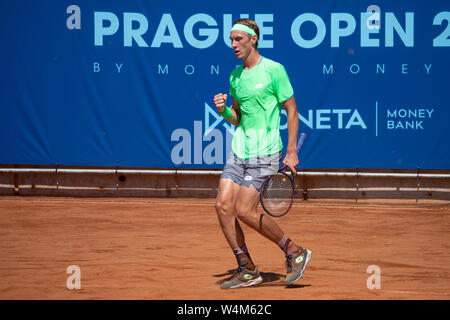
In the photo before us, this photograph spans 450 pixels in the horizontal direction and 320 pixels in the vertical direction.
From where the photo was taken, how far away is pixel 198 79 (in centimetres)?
1058

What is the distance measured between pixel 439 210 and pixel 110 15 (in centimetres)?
578

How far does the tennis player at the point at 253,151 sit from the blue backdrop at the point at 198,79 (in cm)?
536

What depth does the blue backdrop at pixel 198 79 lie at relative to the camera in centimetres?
1036

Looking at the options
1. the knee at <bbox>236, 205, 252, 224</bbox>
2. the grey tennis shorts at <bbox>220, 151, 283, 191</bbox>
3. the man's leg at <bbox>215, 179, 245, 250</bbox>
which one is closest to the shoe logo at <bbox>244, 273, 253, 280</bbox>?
the man's leg at <bbox>215, 179, 245, 250</bbox>

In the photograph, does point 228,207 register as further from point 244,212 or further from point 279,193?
point 279,193

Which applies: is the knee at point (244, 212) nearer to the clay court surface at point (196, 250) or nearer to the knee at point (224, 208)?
the knee at point (224, 208)

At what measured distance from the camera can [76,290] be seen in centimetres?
468

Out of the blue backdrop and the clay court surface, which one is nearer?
the clay court surface

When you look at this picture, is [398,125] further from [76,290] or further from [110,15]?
[76,290]

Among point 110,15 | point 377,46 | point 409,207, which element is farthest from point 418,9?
point 110,15

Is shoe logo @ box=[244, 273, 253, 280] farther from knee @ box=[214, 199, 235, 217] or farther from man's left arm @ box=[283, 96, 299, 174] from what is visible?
man's left arm @ box=[283, 96, 299, 174]

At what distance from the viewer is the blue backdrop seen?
34.0 ft

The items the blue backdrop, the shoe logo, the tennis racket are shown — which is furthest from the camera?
the blue backdrop

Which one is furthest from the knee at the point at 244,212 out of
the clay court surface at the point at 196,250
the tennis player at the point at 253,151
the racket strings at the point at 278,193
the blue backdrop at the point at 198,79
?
the blue backdrop at the point at 198,79
